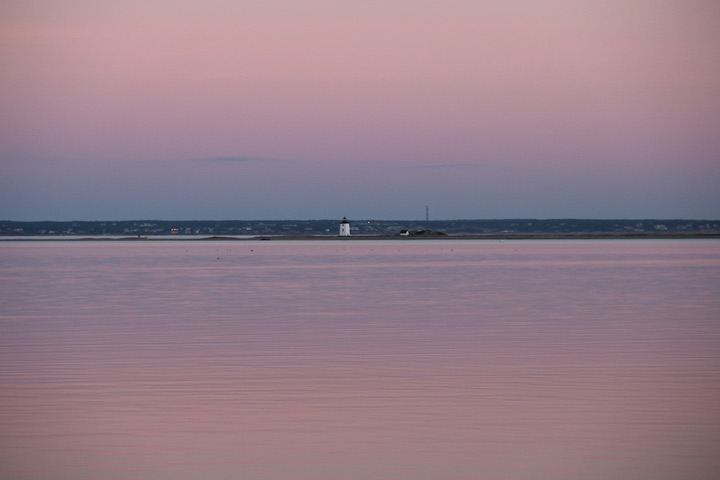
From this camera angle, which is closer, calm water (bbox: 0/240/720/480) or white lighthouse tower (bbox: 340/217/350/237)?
calm water (bbox: 0/240/720/480)

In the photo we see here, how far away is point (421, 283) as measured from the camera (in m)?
44.2

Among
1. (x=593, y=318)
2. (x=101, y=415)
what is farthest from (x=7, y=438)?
(x=593, y=318)

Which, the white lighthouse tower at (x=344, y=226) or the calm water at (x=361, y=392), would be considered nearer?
the calm water at (x=361, y=392)

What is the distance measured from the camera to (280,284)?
43625 millimetres

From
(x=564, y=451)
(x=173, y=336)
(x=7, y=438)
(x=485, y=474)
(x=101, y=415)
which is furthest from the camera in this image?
(x=173, y=336)

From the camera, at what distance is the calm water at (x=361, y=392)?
10414 mm

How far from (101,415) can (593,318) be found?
16083 millimetres

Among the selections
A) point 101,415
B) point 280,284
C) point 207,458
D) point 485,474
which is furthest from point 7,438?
point 280,284

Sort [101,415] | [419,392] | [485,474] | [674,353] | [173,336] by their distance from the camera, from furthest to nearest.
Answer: [173,336] < [674,353] < [419,392] < [101,415] < [485,474]

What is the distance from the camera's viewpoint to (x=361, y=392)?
14.4 metres

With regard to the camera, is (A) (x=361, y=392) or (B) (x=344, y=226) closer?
(A) (x=361, y=392)

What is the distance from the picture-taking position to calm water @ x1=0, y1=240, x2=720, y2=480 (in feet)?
34.2

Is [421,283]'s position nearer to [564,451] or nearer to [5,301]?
[5,301]

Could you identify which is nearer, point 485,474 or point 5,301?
point 485,474
